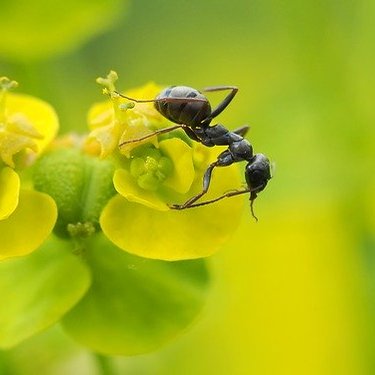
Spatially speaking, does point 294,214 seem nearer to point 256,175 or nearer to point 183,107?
point 256,175

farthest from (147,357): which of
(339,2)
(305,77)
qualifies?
(339,2)

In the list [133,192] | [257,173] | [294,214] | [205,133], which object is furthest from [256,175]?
[294,214]

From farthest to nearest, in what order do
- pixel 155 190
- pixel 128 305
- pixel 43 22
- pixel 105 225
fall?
pixel 43 22
pixel 128 305
pixel 155 190
pixel 105 225

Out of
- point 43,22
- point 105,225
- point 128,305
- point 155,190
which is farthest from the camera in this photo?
point 43,22

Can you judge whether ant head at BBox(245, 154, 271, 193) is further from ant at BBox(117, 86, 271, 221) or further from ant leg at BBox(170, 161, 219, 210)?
ant leg at BBox(170, 161, 219, 210)

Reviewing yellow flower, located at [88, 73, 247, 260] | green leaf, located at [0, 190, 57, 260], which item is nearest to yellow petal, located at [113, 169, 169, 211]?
yellow flower, located at [88, 73, 247, 260]

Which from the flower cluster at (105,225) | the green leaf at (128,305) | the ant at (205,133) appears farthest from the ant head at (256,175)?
the green leaf at (128,305)
